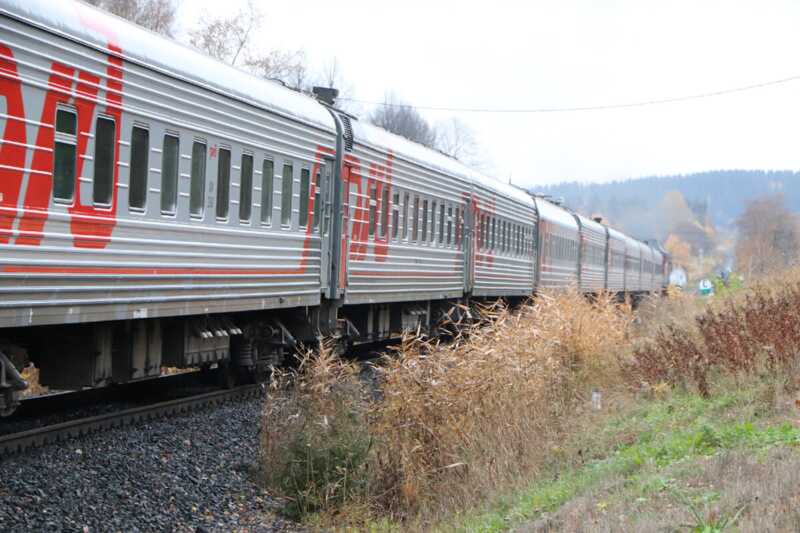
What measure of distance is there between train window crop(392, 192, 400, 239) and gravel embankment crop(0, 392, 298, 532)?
22.3 feet

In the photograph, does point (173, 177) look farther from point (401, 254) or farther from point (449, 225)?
point (449, 225)

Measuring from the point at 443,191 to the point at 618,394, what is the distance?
735 centimetres

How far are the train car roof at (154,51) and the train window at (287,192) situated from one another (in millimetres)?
630

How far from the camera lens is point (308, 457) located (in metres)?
8.77

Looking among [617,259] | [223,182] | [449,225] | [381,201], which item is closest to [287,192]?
[223,182]

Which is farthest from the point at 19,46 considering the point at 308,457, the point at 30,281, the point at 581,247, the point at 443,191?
the point at 581,247

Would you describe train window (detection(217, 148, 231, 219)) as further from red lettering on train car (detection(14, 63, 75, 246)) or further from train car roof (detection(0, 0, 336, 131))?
red lettering on train car (detection(14, 63, 75, 246))

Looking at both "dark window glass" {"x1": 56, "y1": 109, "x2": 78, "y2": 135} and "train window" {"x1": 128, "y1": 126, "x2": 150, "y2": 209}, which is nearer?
"dark window glass" {"x1": 56, "y1": 109, "x2": 78, "y2": 135}

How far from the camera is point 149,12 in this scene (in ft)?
108

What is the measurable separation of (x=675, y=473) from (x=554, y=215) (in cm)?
2501

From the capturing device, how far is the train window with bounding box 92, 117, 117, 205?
834 cm

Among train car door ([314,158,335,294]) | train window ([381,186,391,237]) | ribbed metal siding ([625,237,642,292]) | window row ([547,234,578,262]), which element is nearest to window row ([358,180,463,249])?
train window ([381,186,391,237])

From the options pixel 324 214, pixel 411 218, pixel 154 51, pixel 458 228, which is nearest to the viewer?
pixel 154 51

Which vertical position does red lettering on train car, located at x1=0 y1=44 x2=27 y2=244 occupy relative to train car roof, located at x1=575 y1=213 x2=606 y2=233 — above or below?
below
